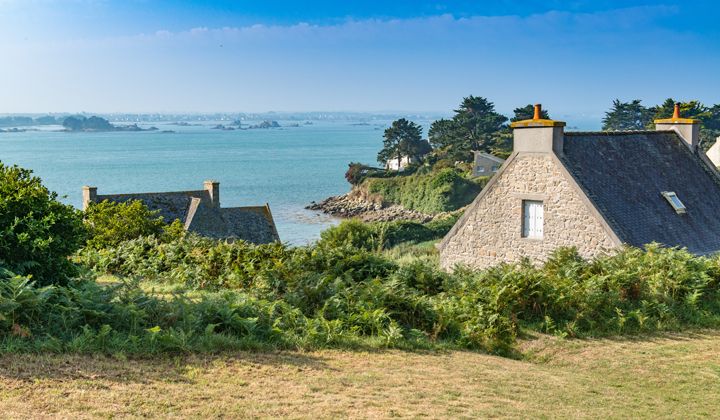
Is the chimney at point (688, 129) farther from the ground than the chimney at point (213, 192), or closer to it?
farther from the ground

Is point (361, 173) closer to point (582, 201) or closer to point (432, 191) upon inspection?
point (432, 191)

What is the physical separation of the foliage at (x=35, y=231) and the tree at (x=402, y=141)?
110592 mm

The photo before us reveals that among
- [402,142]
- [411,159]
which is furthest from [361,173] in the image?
[411,159]

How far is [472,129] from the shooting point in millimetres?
110312

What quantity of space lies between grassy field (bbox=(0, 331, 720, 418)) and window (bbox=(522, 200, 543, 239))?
10300mm

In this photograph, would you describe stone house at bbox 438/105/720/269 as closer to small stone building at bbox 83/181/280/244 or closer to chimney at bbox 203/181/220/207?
small stone building at bbox 83/181/280/244

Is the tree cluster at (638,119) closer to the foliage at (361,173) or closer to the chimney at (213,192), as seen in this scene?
the foliage at (361,173)

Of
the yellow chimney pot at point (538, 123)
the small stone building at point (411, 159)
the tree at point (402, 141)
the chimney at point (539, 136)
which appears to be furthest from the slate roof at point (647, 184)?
the tree at point (402, 141)

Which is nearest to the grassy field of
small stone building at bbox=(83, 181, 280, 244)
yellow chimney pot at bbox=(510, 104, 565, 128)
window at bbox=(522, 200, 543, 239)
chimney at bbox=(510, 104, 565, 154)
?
window at bbox=(522, 200, 543, 239)

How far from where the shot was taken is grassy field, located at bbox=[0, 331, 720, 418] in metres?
7.72

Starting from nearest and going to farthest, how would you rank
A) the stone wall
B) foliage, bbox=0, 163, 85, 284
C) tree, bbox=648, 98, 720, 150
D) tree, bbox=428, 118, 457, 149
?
foliage, bbox=0, 163, 85, 284, the stone wall, tree, bbox=648, 98, 720, 150, tree, bbox=428, 118, 457, 149

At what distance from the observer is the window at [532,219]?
21.7m

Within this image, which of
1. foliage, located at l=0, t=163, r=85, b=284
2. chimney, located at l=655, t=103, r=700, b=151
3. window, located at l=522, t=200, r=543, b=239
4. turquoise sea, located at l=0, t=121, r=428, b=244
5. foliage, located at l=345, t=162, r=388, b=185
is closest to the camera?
foliage, located at l=0, t=163, r=85, b=284

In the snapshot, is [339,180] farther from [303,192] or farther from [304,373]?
[304,373]
